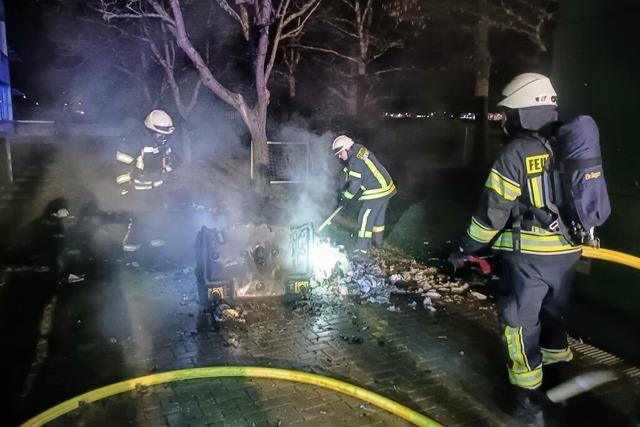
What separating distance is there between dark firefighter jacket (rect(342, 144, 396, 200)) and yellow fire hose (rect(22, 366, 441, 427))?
12.6 ft

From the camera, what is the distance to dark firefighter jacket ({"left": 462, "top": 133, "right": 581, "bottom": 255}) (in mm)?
3420

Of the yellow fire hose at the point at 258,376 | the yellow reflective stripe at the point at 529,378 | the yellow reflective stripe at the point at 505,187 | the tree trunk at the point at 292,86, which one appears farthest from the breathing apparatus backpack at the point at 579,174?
the tree trunk at the point at 292,86

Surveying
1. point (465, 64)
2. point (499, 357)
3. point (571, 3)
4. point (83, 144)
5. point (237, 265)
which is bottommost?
point (499, 357)


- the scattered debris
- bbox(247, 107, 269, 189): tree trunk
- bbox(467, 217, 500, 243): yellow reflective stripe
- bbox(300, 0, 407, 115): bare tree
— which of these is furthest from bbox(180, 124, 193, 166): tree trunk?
bbox(467, 217, 500, 243): yellow reflective stripe

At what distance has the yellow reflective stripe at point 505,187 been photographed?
3438 millimetres

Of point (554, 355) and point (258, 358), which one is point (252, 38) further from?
point (554, 355)

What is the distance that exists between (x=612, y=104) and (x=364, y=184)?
340 centimetres

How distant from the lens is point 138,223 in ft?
32.3

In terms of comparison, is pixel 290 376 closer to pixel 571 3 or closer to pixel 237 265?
pixel 237 265

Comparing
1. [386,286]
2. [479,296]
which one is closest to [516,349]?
[479,296]

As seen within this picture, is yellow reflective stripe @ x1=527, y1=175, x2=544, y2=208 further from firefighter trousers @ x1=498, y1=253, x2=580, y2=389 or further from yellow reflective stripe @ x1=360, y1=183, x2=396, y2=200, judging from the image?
yellow reflective stripe @ x1=360, y1=183, x2=396, y2=200

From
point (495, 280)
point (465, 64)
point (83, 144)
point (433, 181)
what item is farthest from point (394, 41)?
point (495, 280)

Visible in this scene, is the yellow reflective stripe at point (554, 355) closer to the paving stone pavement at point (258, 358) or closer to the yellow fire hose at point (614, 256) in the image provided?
the paving stone pavement at point (258, 358)

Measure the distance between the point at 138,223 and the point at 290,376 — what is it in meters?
6.95
